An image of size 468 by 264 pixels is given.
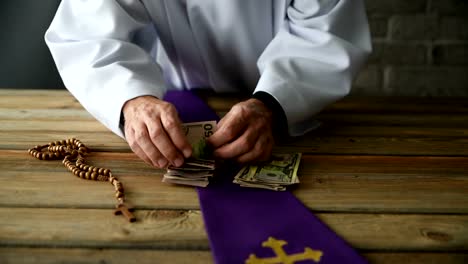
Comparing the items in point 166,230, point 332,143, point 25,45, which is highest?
point 166,230

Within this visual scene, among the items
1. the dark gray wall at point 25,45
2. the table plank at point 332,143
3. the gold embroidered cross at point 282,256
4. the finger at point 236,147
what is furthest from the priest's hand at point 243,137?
the dark gray wall at point 25,45

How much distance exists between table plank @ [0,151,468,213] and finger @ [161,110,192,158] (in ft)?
0.21

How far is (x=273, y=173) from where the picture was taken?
2.95ft

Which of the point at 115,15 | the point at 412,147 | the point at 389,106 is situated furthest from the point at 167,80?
the point at 412,147

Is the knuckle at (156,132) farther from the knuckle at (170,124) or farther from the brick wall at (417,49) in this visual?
the brick wall at (417,49)

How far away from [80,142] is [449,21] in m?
1.54

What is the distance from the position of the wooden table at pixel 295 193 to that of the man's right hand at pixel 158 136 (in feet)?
0.14

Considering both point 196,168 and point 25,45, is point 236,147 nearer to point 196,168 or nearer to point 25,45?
point 196,168

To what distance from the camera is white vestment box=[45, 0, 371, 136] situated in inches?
41.4

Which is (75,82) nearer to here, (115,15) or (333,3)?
(115,15)

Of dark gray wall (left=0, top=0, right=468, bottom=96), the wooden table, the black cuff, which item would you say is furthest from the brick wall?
the black cuff

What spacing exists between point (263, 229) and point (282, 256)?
3.0 inches

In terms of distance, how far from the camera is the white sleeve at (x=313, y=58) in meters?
1.06

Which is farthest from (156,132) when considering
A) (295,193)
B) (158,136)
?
(295,193)
